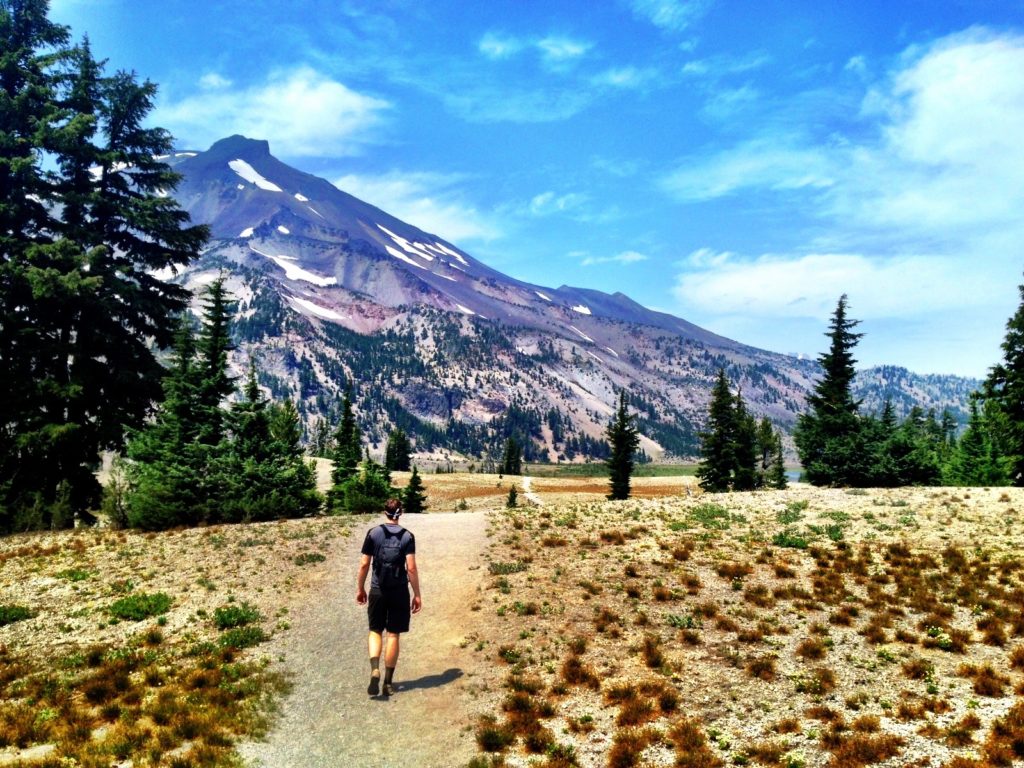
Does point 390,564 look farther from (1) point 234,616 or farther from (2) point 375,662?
(1) point 234,616

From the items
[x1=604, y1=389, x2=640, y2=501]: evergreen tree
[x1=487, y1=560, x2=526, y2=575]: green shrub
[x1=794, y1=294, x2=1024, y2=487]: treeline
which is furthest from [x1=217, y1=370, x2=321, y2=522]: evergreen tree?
[x1=604, y1=389, x2=640, y2=501]: evergreen tree

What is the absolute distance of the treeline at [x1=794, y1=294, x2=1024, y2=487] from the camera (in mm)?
33000

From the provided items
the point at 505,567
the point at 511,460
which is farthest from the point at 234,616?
the point at 511,460

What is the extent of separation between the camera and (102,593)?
15.6 metres

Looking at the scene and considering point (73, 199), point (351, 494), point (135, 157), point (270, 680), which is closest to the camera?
point (270, 680)

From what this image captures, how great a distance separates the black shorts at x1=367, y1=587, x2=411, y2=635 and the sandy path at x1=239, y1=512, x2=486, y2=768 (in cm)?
121

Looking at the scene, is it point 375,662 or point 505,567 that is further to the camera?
point 505,567

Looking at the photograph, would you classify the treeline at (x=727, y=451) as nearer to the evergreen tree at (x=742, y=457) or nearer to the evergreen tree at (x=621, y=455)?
the evergreen tree at (x=742, y=457)

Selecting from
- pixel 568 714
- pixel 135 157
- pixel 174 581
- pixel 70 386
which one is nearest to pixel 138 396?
pixel 70 386

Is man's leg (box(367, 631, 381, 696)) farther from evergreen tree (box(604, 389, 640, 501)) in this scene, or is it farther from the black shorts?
evergreen tree (box(604, 389, 640, 501))

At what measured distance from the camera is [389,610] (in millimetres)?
10828

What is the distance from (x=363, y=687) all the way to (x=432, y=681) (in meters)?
1.28

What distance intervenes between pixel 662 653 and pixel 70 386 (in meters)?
25.6

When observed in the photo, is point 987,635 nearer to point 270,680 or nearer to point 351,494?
point 270,680
